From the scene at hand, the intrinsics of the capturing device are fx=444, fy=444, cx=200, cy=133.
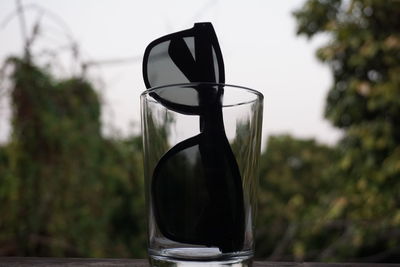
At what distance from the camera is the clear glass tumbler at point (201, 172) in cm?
48

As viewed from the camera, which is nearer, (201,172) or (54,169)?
(201,172)

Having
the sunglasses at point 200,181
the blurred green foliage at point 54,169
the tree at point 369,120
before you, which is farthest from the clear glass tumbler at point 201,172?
the tree at point 369,120

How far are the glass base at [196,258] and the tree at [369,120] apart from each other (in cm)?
266

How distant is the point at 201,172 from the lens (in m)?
0.49

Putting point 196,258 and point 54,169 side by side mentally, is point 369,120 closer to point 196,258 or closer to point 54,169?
point 54,169

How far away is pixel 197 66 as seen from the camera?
1.84ft

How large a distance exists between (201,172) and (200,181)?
0.01 metres

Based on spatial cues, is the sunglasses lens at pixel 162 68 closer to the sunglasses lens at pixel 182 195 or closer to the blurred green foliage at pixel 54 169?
the sunglasses lens at pixel 182 195

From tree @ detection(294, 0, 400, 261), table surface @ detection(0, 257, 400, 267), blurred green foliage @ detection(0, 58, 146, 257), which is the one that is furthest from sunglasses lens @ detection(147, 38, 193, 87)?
tree @ detection(294, 0, 400, 261)

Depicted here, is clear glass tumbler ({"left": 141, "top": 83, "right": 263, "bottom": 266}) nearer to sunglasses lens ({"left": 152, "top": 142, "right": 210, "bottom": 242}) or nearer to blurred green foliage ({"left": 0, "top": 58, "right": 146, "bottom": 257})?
sunglasses lens ({"left": 152, "top": 142, "right": 210, "bottom": 242})

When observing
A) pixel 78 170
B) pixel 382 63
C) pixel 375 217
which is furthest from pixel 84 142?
pixel 382 63

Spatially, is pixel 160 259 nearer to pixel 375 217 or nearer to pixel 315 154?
pixel 375 217

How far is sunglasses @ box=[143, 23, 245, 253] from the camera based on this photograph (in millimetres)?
482

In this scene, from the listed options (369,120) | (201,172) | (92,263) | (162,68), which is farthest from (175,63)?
(369,120)
